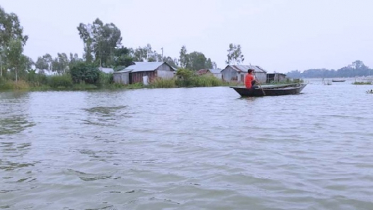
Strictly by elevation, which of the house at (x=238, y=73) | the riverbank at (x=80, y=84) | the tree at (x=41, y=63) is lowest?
the riverbank at (x=80, y=84)

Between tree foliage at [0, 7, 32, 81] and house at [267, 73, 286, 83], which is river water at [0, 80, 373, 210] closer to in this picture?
tree foliage at [0, 7, 32, 81]

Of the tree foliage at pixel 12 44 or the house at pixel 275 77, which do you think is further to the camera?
the house at pixel 275 77

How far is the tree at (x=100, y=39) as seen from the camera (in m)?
58.0

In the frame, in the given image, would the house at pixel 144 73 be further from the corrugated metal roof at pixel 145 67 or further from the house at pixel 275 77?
the house at pixel 275 77

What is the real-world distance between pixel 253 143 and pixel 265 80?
50.6 meters

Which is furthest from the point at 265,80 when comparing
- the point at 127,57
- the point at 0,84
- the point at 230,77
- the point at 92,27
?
the point at 0,84

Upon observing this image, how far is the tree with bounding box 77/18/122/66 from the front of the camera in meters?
58.0

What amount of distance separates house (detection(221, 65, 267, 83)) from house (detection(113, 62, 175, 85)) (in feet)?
39.5

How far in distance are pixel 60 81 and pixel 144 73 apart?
10518 mm

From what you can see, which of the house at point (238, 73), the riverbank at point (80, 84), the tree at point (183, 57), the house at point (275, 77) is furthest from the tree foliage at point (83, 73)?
the tree at point (183, 57)

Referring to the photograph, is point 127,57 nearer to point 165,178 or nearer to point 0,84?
point 0,84

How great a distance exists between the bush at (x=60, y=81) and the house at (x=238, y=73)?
82.2ft

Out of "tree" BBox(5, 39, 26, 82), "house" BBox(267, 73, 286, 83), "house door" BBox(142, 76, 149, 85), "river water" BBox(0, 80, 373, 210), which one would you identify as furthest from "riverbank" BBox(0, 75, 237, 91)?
"river water" BBox(0, 80, 373, 210)

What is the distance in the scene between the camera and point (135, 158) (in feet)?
16.9
